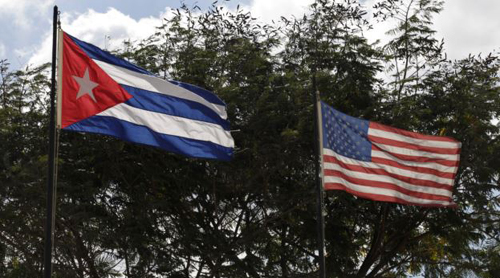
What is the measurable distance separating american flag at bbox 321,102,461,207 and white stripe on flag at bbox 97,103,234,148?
5.82 ft

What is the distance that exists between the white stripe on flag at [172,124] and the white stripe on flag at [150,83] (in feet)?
1.30

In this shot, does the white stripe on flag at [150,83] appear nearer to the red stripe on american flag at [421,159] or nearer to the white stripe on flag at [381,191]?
the white stripe on flag at [381,191]

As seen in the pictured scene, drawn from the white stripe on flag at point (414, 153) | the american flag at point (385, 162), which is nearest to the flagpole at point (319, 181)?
the american flag at point (385, 162)

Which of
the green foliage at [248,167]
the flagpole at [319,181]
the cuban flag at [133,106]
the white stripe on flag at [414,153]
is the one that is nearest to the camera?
the cuban flag at [133,106]

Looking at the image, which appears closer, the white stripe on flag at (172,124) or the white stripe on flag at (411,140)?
the white stripe on flag at (172,124)

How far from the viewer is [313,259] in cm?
2273

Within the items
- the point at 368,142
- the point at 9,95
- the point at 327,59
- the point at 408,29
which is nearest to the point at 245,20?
the point at 327,59

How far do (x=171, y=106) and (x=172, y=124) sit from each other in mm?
324

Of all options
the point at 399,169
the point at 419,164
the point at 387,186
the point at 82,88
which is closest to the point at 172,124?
the point at 82,88

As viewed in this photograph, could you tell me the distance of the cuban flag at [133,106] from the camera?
1166 cm

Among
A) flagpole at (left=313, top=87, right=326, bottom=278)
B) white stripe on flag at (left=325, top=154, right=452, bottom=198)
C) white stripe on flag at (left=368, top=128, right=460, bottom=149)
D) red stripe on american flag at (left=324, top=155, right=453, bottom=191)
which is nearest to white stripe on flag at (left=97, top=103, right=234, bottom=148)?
flagpole at (left=313, top=87, right=326, bottom=278)

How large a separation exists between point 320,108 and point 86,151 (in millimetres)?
8529

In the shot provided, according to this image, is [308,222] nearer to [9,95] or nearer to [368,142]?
[368,142]

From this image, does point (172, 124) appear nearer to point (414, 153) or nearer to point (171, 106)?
point (171, 106)
